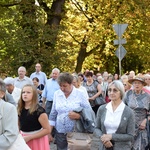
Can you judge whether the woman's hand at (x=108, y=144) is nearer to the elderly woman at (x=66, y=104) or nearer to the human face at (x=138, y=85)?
the elderly woman at (x=66, y=104)

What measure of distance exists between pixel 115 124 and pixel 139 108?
1.84 metres

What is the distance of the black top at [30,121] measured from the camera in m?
5.87

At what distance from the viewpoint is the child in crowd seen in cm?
586

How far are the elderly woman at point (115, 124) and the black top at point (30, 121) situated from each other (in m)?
0.76

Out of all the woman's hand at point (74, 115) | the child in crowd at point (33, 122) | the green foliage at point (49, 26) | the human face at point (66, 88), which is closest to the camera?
the child in crowd at point (33, 122)

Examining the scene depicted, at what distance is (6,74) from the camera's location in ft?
65.0

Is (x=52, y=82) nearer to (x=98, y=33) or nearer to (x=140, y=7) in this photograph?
(x=140, y=7)

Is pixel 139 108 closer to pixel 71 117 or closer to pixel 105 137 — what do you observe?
pixel 71 117

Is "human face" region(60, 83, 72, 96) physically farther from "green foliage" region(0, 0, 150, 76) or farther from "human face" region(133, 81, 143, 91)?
"green foliage" region(0, 0, 150, 76)

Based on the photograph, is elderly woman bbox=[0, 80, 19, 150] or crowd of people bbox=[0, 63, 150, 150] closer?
elderly woman bbox=[0, 80, 19, 150]

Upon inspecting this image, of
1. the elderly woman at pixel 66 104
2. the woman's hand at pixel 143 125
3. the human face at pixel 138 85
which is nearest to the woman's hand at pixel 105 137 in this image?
the elderly woman at pixel 66 104

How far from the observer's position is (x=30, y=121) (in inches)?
232

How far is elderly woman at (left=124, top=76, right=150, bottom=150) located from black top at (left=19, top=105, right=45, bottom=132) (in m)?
2.22

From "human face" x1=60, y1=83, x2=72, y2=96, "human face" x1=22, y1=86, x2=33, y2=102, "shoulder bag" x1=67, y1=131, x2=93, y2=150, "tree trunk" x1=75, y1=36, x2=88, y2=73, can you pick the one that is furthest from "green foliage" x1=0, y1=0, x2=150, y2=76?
"human face" x1=22, y1=86, x2=33, y2=102
